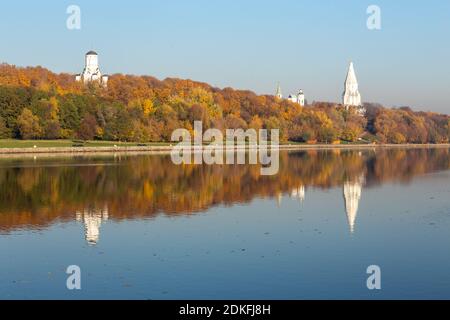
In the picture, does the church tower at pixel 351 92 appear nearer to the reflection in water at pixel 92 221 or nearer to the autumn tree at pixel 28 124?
the autumn tree at pixel 28 124

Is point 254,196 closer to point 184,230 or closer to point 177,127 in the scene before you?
point 184,230

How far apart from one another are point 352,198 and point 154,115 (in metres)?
58.1

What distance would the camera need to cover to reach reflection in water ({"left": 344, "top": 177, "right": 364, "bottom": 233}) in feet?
73.0

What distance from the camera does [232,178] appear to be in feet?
124

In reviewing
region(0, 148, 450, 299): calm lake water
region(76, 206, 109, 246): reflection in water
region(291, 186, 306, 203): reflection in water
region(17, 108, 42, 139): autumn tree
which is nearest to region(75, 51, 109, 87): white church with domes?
region(17, 108, 42, 139): autumn tree

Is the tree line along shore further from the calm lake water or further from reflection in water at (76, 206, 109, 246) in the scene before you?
reflection in water at (76, 206, 109, 246)

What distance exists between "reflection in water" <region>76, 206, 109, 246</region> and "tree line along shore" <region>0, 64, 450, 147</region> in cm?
4980

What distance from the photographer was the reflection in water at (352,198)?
876 inches

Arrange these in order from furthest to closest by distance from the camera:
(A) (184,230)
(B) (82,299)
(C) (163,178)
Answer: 1. (C) (163,178)
2. (A) (184,230)
3. (B) (82,299)

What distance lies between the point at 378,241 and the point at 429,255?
202cm

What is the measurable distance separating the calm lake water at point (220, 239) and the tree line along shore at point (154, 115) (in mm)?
41854
